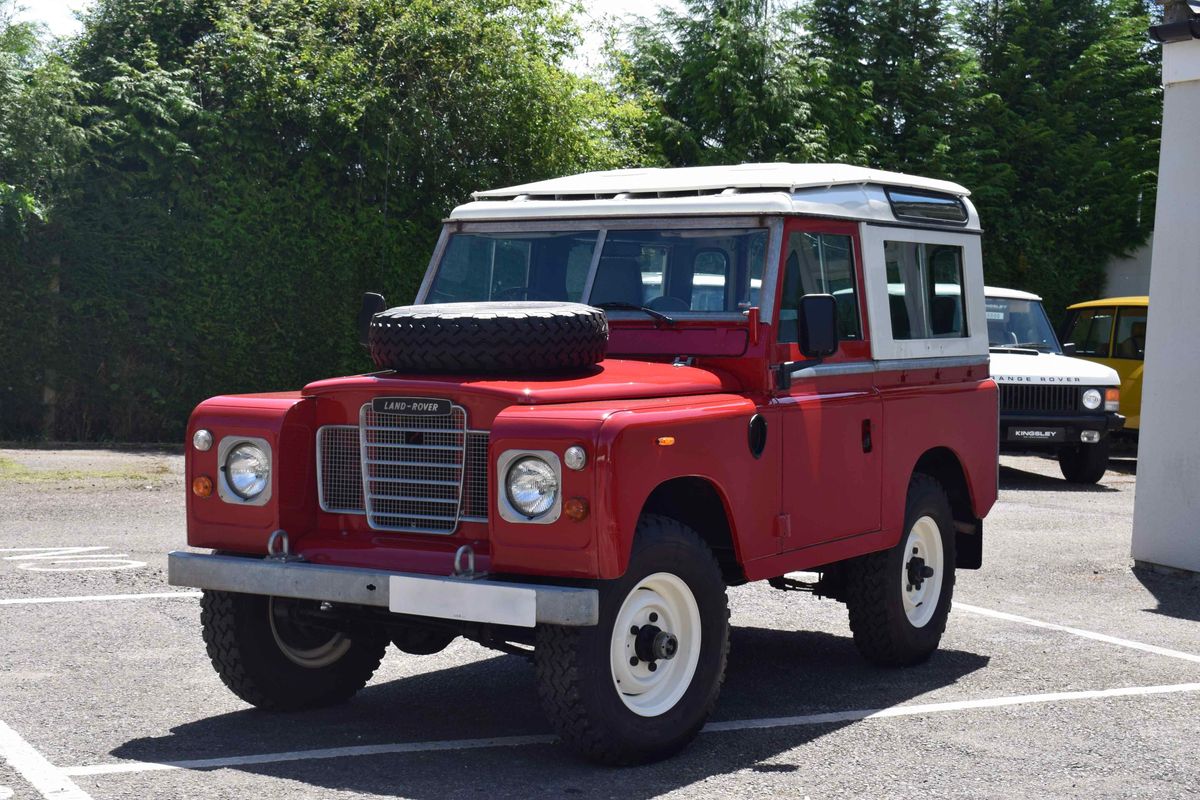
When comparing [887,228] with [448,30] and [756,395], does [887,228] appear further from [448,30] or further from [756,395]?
[448,30]

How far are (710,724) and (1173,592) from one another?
513cm

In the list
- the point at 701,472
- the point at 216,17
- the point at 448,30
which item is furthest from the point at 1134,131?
the point at 701,472

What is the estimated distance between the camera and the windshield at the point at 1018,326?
60.6ft

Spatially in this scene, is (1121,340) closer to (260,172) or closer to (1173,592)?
(1173,592)

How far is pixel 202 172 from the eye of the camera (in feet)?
58.4

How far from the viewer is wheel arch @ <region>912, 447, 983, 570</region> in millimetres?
8273

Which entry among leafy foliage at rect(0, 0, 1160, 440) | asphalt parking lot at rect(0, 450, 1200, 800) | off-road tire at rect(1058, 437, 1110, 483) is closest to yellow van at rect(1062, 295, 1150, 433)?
off-road tire at rect(1058, 437, 1110, 483)

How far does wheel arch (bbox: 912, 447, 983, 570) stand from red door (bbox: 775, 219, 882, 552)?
100 cm

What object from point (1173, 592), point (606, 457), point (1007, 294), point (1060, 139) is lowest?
point (1173, 592)

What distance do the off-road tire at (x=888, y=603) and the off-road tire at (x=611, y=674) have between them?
174cm

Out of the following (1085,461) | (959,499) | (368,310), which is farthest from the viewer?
(1085,461)

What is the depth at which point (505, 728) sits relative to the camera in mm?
6473

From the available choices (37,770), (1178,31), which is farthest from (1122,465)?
(37,770)

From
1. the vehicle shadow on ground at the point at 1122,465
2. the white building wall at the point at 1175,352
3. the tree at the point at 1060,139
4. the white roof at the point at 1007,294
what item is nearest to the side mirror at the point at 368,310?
the white building wall at the point at 1175,352
